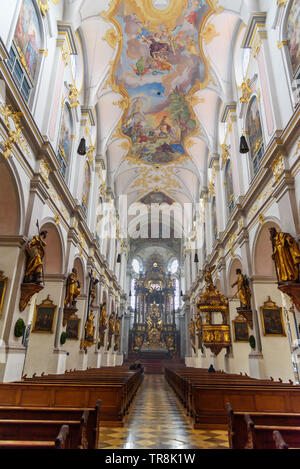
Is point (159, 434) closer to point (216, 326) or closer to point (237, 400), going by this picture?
point (237, 400)

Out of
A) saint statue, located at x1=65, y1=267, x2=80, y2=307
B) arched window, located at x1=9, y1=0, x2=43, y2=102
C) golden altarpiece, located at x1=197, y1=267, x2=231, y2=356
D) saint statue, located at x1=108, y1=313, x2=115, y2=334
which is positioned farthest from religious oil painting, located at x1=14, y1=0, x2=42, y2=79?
saint statue, located at x1=108, y1=313, x2=115, y2=334

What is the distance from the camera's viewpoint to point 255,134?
1164 centimetres

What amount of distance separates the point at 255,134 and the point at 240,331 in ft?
25.6

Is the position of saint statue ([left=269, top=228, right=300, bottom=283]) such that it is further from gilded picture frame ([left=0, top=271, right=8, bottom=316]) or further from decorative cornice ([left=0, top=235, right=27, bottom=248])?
gilded picture frame ([left=0, top=271, right=8, bottom=316])

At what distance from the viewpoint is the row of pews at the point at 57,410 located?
346 cm

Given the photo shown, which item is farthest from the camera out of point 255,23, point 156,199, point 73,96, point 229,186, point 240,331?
point 156,199

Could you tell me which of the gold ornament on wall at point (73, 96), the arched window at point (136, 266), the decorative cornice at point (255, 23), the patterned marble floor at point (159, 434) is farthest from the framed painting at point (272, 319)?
the arched window at point (136, 266)

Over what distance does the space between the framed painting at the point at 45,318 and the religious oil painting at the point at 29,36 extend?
7.15 metres

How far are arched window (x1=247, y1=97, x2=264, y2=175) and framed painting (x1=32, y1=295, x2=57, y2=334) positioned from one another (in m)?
8.62

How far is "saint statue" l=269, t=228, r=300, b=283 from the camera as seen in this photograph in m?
6.97

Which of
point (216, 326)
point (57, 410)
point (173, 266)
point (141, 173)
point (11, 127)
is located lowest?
point (57, 410)

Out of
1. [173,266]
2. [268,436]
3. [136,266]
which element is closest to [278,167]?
[268,436]
